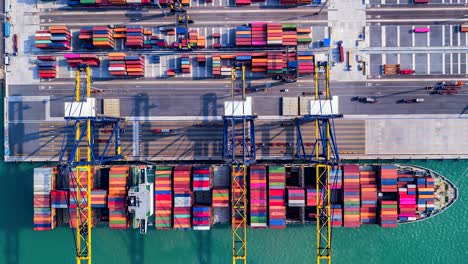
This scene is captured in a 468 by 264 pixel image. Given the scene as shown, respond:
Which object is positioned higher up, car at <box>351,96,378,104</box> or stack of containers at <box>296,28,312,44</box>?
stack of containers at <box>296,28,312,44</box>

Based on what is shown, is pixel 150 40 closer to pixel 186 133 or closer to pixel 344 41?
pixel 186 133

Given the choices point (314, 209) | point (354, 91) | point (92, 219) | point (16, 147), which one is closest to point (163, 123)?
point (92, 219)

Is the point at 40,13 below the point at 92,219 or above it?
above

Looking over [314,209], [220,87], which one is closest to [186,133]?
[220,87]

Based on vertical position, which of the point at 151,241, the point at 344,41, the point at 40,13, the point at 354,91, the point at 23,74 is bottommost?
the point at 151,241

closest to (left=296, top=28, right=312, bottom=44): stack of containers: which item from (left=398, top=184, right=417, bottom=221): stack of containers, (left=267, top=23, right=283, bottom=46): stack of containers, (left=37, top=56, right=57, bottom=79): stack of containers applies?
(left=267, top=23, right=283, bottom=46): stack of containers

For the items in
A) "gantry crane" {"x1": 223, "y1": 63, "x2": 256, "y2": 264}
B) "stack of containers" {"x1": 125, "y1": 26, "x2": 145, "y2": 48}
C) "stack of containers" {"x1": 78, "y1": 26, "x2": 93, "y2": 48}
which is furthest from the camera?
"stack of containers" {"x1": 78, "y1": 26, "x2": 93, "y2": 48}

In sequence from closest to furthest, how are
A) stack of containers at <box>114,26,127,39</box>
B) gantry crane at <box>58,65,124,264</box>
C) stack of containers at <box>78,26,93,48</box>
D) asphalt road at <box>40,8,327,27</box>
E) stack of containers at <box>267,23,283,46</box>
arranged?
1. gantry crane at <box>58,65,124,264</box>
2. stack of containers at <box>267,23,283,46</box>
3. stack of containers at <box>78,26,93,48</box>
4. stack of containers at <box>114,26,127,39</box>
5. asphalt road at <box>40,8,327,27</box>

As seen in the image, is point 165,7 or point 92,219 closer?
point 92,219

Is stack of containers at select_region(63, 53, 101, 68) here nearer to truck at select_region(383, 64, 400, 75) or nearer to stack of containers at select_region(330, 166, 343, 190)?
stack of containers at select_region(330, 166, 343, 190)
